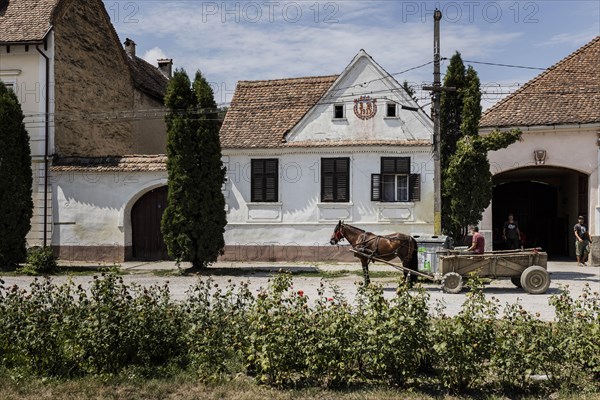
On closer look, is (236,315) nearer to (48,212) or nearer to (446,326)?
(446,326)

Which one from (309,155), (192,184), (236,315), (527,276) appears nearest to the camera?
(236,315)

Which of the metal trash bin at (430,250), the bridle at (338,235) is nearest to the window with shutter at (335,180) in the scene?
the bridle at (338,235)

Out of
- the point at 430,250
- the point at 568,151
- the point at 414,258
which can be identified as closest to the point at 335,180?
the point at 430,250

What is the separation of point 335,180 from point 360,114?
103 inches

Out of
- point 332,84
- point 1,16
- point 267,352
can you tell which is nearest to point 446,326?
point 267,352

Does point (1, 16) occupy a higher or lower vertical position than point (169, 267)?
higher

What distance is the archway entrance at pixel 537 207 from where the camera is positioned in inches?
962

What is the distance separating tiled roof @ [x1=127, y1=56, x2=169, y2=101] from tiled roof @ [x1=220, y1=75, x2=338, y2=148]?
6.12m

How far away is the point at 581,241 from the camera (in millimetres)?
19922

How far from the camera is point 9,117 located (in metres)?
19.0

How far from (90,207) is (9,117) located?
441 cm

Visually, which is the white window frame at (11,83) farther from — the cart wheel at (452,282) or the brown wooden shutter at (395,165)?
the cart wheel at (452,282)

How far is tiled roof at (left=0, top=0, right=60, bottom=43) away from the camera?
2200 cm

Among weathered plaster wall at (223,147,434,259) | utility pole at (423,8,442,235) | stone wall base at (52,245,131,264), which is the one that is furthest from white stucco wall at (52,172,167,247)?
utility pole at (423,8,442,235)
